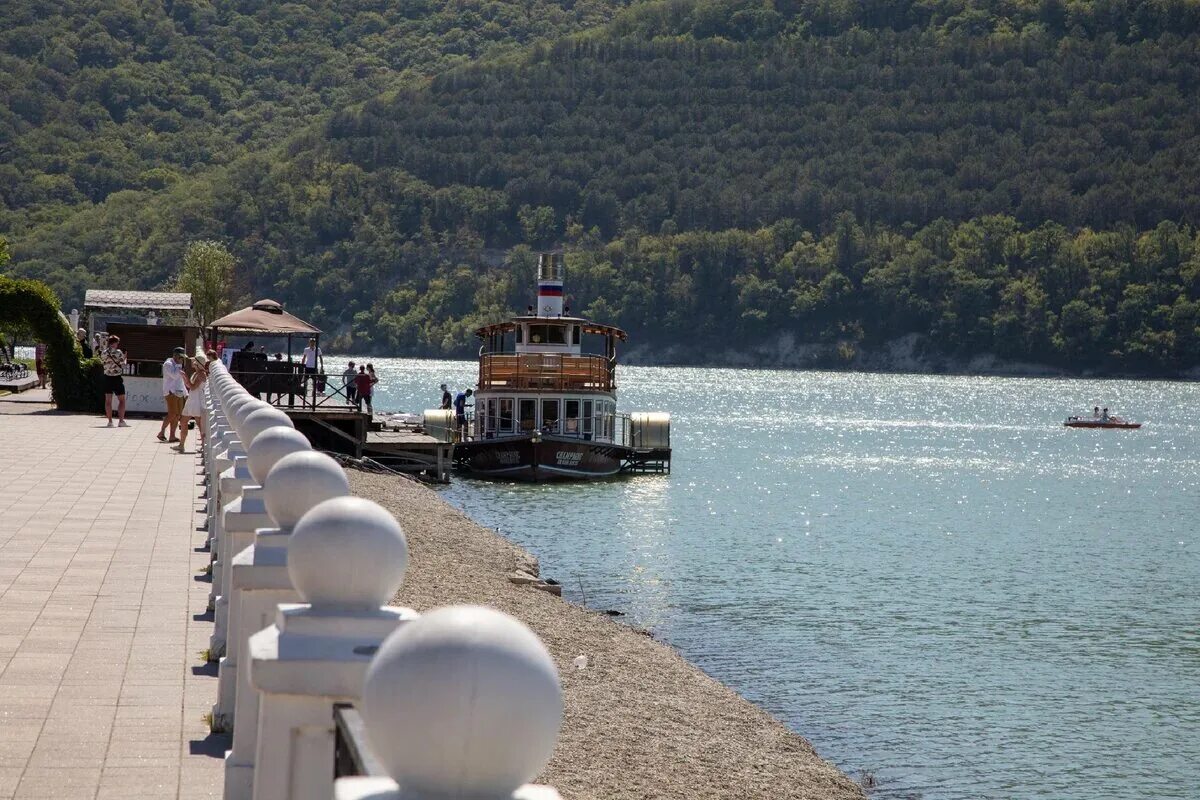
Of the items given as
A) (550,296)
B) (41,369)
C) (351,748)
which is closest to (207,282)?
(41,369)

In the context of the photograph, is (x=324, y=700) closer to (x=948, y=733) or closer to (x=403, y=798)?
(x=403, y=798)

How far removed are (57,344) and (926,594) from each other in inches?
730

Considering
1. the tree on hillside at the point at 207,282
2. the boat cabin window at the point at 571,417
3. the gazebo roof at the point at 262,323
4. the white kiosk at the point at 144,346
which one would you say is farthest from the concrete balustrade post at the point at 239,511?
the tree on hillside at the point at 207,282

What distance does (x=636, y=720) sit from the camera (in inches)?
537

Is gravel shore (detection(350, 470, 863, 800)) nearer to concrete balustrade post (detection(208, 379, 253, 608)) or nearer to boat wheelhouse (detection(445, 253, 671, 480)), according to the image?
concrete balustrade post (detection(208, 379, 253, 608))

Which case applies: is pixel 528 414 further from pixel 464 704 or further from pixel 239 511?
pixel 464 704

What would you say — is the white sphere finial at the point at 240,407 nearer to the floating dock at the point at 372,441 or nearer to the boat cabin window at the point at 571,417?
the floating dock at the point at 372,441

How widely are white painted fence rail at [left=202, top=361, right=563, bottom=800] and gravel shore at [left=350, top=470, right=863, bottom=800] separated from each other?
3.99 meters

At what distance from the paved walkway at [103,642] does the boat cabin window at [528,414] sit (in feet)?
91.4

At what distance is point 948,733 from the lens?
55.5 ft

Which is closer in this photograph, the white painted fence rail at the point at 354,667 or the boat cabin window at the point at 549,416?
the white painted fence rail at the point at 354,667

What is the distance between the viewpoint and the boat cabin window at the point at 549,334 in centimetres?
4909

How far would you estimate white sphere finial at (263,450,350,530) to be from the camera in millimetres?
5922

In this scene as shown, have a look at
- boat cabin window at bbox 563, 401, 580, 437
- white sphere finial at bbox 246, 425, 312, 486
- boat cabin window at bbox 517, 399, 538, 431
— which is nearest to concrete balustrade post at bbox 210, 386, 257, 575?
white sphere finial at bbox 246, 425, 312, 486
